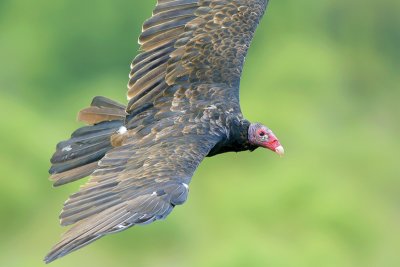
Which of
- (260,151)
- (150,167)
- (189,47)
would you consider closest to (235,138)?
(189,47)

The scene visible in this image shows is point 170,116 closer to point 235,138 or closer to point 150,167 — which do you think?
point 235,138

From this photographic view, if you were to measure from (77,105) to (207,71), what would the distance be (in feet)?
69.8

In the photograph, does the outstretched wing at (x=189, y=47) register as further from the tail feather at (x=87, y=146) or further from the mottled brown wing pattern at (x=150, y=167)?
the tail feather at (x=87, y=146)

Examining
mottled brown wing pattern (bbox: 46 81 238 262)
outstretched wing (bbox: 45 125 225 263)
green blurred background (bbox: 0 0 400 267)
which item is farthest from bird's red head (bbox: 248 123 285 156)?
green blurred background (bbox: 0 0 400 267)

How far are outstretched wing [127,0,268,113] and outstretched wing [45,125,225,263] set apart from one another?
668 millimetres

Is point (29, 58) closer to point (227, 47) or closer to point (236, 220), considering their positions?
point (236, 220)

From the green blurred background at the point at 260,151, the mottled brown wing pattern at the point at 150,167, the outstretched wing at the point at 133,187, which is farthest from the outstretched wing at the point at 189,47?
the green blurred background at the point at 260,151

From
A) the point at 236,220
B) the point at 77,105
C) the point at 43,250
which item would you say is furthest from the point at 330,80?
the point at 43,250

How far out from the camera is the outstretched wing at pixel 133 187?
11844mm

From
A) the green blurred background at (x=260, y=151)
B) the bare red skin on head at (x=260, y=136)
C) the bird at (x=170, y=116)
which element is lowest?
the green blurred background at (x=260, y=151)

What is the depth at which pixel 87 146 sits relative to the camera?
13672mm

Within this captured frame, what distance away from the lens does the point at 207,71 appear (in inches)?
543

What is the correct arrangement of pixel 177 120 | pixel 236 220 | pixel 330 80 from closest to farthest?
pixel 177 120 < pixel 236 220 < pixel 330 80

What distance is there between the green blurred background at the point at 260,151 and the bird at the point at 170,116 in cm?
982
